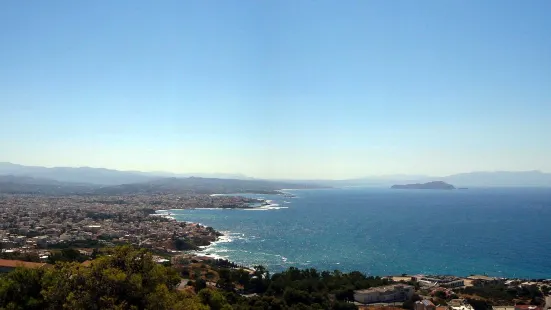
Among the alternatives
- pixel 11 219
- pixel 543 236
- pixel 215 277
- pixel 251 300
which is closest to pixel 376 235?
pixel 543 236

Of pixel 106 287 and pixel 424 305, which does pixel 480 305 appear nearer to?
pixel 424 305

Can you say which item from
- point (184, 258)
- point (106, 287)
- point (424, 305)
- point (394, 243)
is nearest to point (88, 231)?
point (184, 258)

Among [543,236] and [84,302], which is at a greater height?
[84,302]

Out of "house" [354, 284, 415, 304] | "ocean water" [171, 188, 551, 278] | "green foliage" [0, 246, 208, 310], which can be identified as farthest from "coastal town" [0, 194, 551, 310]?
"ocean water" [171, 188, 551, 278]

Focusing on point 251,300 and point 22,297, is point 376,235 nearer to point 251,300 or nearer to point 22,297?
point 251,300

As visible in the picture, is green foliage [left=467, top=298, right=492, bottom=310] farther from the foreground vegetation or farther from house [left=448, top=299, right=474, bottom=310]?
the foreground vegetation

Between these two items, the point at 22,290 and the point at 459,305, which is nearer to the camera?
the point at 22,290

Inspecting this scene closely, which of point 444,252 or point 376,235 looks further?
point 376,235

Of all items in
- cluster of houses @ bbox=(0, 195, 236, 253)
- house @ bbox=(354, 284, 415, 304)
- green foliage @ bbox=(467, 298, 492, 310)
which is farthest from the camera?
cluster of houses @ bbox=(0, 195, 236, 253)

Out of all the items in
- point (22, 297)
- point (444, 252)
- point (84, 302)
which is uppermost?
point (84, 302)
